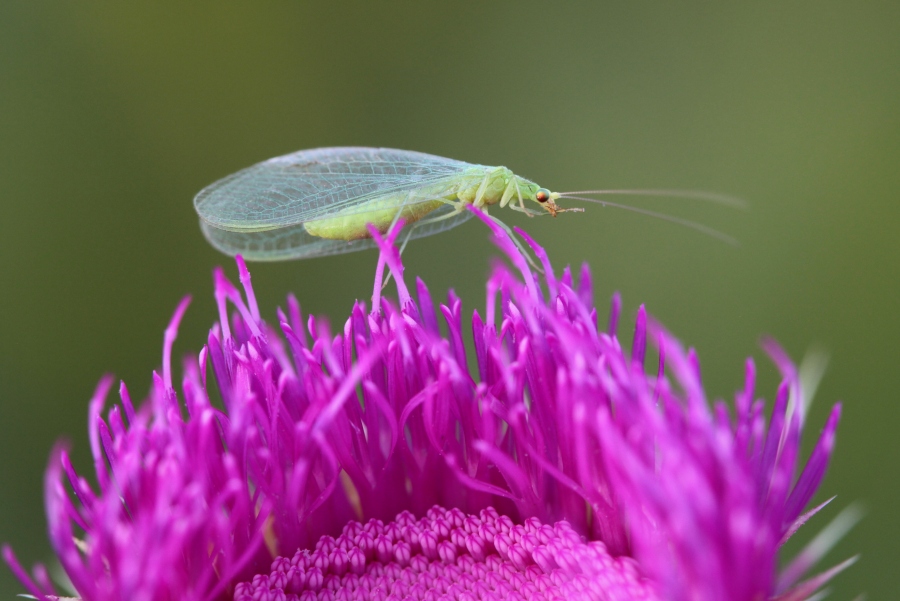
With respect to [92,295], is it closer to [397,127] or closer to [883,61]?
[397,127]

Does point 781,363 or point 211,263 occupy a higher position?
point 781,363

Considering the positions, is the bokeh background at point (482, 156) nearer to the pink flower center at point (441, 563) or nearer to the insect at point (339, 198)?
the insect at point (339, 198)

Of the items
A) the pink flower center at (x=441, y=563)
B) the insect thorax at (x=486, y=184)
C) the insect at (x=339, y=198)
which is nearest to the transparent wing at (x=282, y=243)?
the insect at (x=339, y=198)

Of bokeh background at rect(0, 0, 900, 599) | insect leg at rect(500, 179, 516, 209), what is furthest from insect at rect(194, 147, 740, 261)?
bokeh background at rect(0, 0, 900, 599)

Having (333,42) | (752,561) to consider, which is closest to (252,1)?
(333,42)

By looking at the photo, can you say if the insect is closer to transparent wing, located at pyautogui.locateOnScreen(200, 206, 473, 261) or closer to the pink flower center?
transparent wing, located at pyautogui.locateOnScreen(200, 206, 473, 261)

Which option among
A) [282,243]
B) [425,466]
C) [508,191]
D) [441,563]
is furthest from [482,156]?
[441,563]
